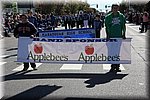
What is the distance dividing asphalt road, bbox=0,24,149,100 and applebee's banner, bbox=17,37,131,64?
1.27 feet

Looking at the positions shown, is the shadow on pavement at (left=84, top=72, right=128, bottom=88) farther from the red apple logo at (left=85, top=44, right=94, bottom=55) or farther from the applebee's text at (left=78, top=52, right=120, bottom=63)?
the red apple logo at (left=85, top=44, right=94, bottom=55)

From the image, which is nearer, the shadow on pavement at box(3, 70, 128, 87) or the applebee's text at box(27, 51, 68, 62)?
the shadow on pavement at box(3, 70, 128, 87)

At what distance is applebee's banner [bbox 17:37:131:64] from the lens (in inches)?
480

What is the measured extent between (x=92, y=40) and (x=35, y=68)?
224 centimetres

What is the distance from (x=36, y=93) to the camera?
9055 mm

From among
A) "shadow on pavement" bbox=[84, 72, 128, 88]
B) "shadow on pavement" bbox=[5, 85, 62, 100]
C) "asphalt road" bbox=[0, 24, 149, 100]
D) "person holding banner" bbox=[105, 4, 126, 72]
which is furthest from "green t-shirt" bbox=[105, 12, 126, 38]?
"shadow on pavement" bbox=[5, 85, 62, 100]

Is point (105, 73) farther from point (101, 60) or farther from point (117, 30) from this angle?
point (117, 30)

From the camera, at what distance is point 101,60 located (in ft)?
40.1

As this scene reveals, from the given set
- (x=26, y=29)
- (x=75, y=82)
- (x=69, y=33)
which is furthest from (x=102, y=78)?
(x=69, y=33)

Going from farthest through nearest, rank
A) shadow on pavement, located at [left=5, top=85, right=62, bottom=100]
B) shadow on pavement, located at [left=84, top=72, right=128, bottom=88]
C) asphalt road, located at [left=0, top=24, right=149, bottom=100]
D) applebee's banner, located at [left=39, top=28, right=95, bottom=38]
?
applebee's banner, located at [left=39, top=28, right=95, bottom=38]
shadow on pavement, located at [left=84, top=72, right=128, bottom=88]
asphalt road, located at [left=0, top=24, right=149, bottom=100]
shadow on pavement, located at [left=5, top=85, right=62, bottom=100]

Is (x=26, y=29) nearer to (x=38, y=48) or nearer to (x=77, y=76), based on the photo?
(x=38, y=48)

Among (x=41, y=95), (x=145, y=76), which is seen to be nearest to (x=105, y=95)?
(x=41, y=95)

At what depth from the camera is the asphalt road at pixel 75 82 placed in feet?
28.9

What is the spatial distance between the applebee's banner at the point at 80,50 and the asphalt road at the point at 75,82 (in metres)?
0.39
